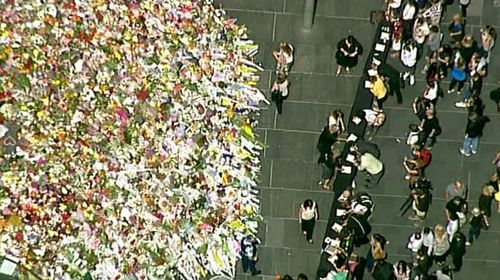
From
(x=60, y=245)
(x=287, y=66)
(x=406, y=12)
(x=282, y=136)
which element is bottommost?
(x=60, y=245)

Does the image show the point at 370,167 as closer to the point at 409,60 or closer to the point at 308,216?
the point at 308,216

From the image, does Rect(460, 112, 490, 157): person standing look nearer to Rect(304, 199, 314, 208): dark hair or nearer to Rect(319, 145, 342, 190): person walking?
Rect(319, 145, 342, 190): person walking

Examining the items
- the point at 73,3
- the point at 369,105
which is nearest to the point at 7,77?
the point at 73,3

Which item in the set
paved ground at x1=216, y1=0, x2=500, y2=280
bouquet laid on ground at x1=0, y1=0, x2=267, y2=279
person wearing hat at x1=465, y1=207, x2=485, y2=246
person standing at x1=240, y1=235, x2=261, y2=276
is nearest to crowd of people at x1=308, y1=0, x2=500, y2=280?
person wearing hat at x1=465, y1=207, x2=485, y2=246

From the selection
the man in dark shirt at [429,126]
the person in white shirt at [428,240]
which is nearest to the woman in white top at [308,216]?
the person in white shirt at [428,240]

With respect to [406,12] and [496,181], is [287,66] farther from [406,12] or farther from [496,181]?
[496,181]
